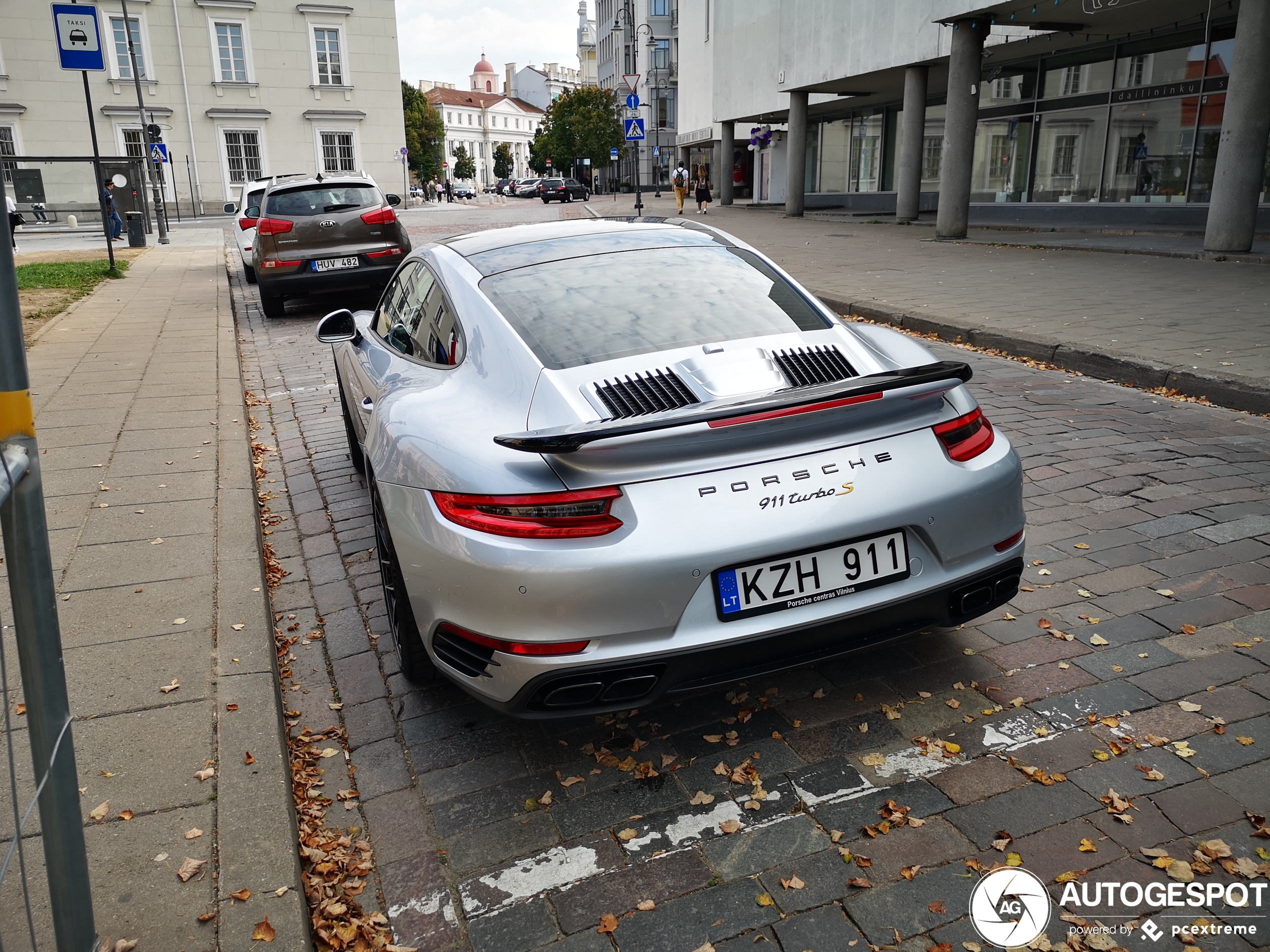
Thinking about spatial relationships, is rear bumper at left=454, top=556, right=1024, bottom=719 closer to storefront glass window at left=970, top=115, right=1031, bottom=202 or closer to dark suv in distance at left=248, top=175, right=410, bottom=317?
dark suv in distance at left=248, top=175, right=410, bottom=317

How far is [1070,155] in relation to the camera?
74.8 ft

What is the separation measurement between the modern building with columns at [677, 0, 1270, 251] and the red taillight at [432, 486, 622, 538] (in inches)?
592

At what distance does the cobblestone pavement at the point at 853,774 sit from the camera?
2375mm

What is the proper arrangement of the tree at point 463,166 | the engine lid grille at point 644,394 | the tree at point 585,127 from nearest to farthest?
1. the engine lid grille at point 644,394
2. the tree at point 585,127
3. the tree at point 463,166

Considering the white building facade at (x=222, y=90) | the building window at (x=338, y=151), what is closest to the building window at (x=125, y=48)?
the white building facade at (x=222, y=90)

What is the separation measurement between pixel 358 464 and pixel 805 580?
4.00m

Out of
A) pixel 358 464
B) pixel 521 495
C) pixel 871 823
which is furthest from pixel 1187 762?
pixel 358 464

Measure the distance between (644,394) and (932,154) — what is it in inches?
1162

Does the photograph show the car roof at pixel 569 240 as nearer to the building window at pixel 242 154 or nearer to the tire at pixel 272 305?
the tire at pixel 272 305

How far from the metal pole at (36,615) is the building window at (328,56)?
5076 cm

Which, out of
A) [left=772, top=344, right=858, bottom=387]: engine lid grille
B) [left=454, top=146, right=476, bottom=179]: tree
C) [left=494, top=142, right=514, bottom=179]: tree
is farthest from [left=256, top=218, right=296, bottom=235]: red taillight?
[left=494, top=142, right=514, bottom=179]: tree

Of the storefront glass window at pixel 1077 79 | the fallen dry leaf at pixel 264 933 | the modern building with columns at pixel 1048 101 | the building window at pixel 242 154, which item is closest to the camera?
the fallen dry leaf at pixel 264 933

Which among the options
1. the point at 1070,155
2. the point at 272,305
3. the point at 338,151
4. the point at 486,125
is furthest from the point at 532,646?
the point at 486,125

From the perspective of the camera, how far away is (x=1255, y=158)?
14.0 m
